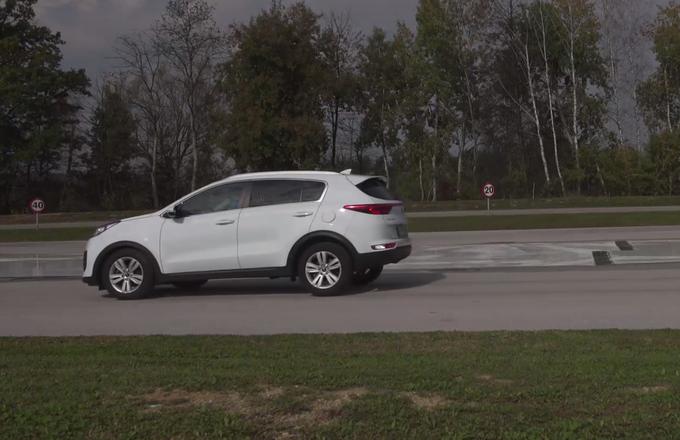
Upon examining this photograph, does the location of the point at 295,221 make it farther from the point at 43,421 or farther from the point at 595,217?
the point at 595,217

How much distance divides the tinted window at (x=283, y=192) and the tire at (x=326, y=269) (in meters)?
0.74

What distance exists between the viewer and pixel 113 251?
40.2 ft

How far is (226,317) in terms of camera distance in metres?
10.2

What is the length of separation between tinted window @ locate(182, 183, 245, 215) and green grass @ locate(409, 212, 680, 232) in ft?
53.5

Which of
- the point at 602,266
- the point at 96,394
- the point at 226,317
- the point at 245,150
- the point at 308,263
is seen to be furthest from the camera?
the point at 245,150

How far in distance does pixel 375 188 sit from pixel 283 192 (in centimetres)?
137

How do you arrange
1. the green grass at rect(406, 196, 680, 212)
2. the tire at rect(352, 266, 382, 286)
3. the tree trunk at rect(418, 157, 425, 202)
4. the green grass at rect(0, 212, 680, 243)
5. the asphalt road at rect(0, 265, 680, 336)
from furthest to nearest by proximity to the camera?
the tree trunk at rect(418, 157, 425, 202) → the green grass at rect(406, 196, 680, 212) → the green grass at rect(0, 212, 680, 243) → the tire at rect(352, 266, 382, 286) → the asphalt road at rect(0, 265, 680, 336)

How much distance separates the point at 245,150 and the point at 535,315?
3859cm

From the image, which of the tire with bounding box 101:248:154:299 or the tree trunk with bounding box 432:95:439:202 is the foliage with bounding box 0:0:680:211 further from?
the tire with bounding box 101:248:154:299

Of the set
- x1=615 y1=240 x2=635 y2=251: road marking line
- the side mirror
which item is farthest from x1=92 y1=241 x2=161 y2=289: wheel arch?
x1=615 y1=240 x2=635 y2=251: road marking line

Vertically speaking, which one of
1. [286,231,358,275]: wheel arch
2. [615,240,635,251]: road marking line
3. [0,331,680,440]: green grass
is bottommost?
[0,331,680,440]: green grass

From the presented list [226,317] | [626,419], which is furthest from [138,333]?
[626,419]

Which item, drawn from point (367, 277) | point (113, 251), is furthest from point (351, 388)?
point (367, 277)

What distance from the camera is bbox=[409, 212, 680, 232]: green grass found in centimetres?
2809
